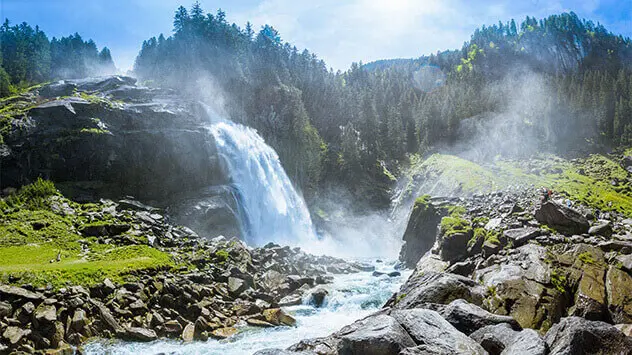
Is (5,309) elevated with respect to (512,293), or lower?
lower

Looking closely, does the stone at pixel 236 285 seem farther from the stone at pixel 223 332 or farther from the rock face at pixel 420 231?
the rock face at pixel 420 231

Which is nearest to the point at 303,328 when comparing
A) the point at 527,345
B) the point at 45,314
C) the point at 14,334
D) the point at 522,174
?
the point at 45,314

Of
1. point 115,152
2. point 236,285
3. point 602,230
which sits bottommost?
point 236,285

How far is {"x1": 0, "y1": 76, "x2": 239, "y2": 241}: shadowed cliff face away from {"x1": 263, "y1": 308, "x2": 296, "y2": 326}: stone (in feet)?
81.0

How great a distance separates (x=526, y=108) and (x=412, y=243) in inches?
3051

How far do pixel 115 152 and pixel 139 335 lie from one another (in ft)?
111

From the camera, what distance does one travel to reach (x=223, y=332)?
18531 millimetres

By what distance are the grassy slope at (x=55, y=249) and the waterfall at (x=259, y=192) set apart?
1744cm

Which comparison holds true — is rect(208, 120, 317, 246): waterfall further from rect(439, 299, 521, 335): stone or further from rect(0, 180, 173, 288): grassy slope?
rect(439, 299, 521, 335): stone

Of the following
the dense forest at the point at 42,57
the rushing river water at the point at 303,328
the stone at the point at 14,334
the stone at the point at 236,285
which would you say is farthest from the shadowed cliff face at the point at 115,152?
the dense forest at the point at 42,57

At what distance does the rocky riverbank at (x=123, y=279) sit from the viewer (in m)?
16.6

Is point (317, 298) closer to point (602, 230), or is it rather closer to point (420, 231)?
point (420, 231)

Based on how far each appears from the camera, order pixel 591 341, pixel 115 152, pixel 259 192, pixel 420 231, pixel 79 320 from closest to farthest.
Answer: pixel 591 341 → pixel 79 320 → pixel 420 231 → pixel 115 152 → pixel 259 192

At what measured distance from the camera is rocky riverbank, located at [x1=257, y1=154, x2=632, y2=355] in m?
9.07
